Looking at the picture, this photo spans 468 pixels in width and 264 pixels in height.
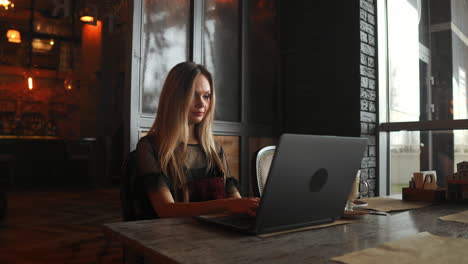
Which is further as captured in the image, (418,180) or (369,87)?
(369,87)

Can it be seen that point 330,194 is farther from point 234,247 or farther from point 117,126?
point 117,126

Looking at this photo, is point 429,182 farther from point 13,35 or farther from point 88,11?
point 13,35

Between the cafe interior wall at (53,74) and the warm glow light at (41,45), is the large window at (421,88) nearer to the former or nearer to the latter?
the cafe interior wall at (53,74)

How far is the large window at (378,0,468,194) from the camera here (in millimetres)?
2883

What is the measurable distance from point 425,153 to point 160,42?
224 cm

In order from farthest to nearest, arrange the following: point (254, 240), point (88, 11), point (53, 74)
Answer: point (53, 74) → point (88, 11) → point (254, 240)

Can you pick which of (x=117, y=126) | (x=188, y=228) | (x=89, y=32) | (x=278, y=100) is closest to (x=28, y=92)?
(x=89, y=32)

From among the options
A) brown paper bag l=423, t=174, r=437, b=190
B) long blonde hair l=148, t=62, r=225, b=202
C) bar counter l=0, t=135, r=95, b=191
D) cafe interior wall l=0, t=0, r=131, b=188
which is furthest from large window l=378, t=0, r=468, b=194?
bar counter l=0, t=135, r=95, b=191

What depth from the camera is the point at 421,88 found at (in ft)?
10.2

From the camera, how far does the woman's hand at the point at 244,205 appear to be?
3.25 ft

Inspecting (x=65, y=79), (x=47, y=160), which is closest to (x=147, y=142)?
(x=47, y=160)

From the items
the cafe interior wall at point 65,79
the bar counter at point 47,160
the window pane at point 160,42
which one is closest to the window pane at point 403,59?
the window pane at point 160,42

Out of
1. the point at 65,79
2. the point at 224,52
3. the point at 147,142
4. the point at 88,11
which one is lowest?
the point at 147,142

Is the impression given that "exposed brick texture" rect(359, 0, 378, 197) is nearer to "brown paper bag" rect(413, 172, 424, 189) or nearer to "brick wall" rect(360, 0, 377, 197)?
"brick wall" rect(360, 0, 377, 197)
